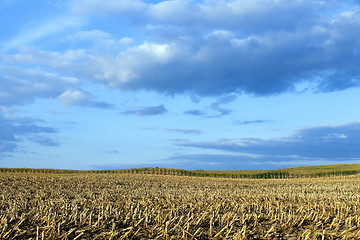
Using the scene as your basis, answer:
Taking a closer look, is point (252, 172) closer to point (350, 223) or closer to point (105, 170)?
point (105, 170)

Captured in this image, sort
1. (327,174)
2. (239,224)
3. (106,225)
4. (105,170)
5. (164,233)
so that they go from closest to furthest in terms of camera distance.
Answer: (164,233) → (106,225) → (239,224) → (105,170) → (327,174)

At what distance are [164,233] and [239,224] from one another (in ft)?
7.60

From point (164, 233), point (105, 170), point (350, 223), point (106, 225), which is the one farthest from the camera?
point (105, 170)

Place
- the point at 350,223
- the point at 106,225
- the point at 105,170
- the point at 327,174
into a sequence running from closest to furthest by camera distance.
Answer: the point at 106,225
the point at 350,223
the point at 105,170
the point at 327,174

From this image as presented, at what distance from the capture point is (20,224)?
24.9 feet

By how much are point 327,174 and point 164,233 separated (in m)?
67.4

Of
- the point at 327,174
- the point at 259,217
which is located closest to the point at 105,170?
the point at 327,174

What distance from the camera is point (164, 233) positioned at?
284 inches

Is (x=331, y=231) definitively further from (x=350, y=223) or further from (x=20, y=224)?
(x=20, y=224)

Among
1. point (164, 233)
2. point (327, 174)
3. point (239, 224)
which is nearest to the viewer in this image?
point (164, 233)

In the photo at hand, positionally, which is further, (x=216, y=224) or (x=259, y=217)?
(x=259, y=217)

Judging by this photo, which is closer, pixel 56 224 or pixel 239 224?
pixel 56 224

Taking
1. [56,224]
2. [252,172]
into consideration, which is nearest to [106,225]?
[56,224]

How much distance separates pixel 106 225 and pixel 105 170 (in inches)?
2155
